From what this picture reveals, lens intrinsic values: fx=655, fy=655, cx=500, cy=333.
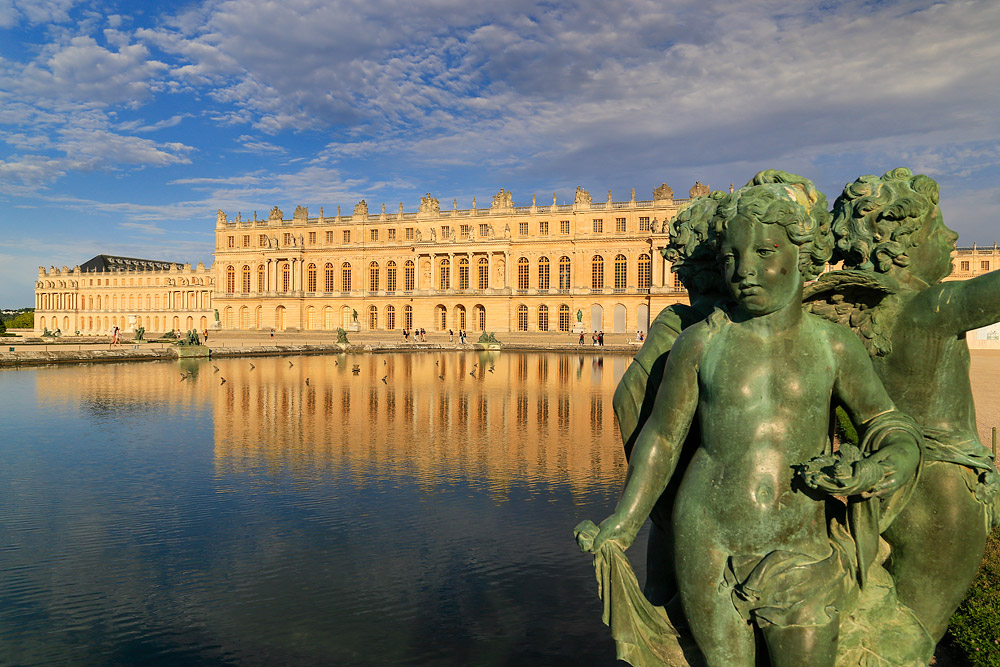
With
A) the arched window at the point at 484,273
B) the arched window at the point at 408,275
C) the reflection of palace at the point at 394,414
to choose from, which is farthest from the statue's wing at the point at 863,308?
the arched window at the point at 408,275

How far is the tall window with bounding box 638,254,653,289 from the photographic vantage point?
55656 millimetres

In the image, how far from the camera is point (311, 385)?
63.9 feet

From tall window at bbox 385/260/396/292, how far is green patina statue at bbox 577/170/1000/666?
62904mm

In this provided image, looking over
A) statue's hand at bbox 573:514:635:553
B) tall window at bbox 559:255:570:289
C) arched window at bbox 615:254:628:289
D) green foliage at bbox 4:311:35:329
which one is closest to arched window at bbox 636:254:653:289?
arched window at bbox 615:254:628:289

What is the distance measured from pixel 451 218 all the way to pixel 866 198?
60.4 metres

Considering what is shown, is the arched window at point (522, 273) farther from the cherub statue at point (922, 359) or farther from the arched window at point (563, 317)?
the cherub statue at point (922, 359)

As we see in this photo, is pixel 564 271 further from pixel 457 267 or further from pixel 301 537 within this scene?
pixel 301 537

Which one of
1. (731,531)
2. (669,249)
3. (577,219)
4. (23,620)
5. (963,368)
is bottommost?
(23,620)

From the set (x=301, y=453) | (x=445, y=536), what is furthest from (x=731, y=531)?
(x=301, y=453)

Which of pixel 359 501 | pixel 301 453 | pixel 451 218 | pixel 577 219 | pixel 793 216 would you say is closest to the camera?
pixel 793 216

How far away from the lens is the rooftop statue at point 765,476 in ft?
6.42

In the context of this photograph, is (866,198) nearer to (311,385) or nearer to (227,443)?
(227,443)

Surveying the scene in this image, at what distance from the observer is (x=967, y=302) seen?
2.17 meters

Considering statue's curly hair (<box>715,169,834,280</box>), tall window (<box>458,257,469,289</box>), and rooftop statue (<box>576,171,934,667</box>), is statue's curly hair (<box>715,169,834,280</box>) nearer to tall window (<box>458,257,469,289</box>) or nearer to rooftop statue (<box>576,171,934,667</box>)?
rooftop statue (<box>576,171,934,667</box>)
